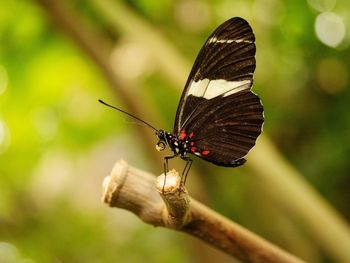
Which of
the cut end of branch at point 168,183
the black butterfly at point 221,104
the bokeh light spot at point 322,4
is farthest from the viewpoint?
the bokeh light spot at point 322,4

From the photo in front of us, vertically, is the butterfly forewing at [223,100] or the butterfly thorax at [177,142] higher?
the butterfly forewing at [223,100]

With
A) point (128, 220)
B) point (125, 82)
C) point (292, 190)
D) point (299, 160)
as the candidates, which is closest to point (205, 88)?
point (292, 190)

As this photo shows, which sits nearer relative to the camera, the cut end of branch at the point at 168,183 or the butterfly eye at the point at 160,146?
the cut end of branch at the point at 168,183

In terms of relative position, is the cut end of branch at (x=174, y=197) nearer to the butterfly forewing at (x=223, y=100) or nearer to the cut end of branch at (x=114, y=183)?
the cut end of branch at (x=114, y=183)

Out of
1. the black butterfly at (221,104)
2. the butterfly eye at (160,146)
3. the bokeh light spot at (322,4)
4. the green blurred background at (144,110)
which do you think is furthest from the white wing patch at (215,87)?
the bokeh light spot at (322,4)

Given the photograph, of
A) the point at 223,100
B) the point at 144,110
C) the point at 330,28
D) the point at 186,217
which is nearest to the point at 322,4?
the point at 330,28

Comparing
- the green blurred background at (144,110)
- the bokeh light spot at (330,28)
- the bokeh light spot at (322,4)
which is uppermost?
the bokeh light spot at (322,4)
